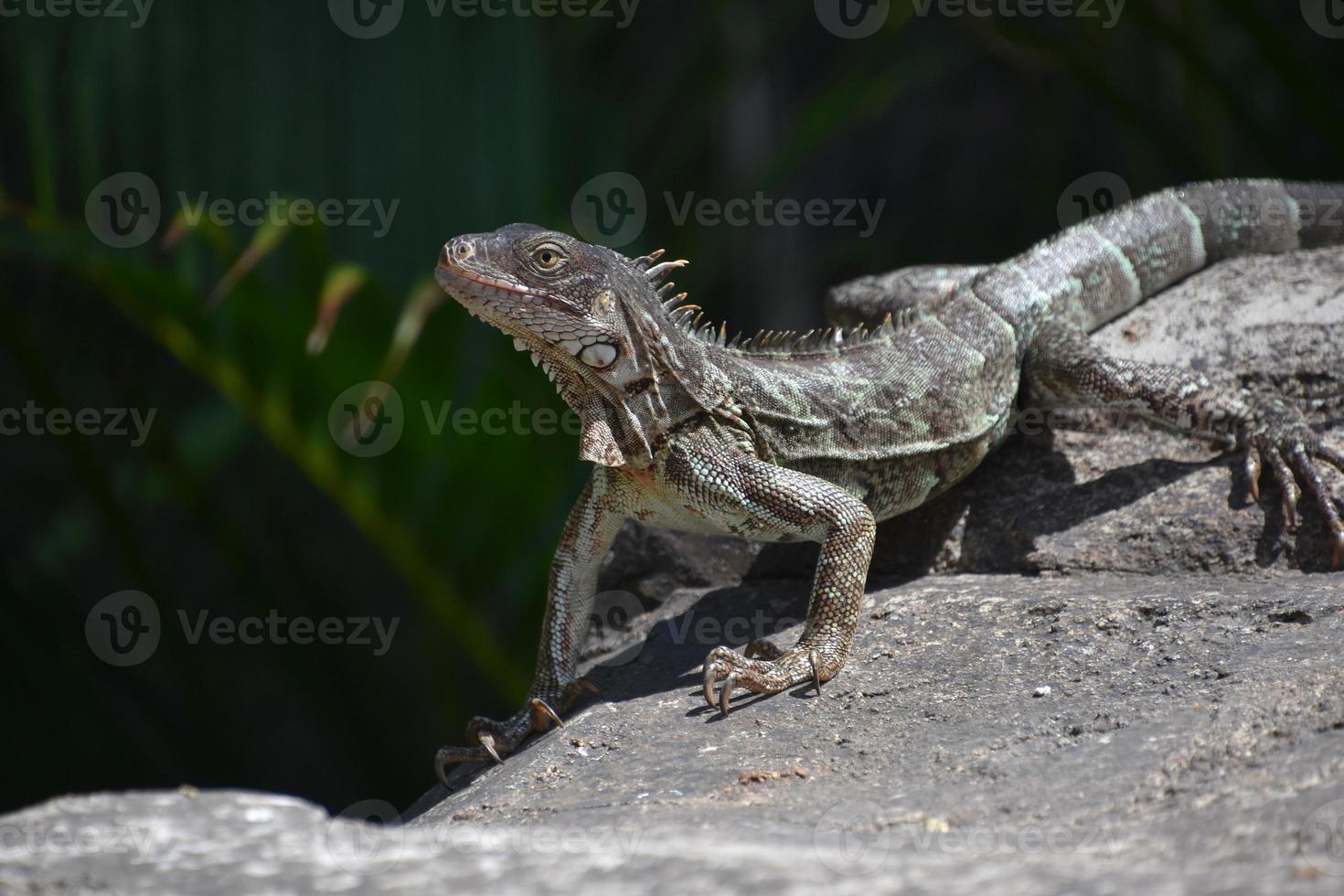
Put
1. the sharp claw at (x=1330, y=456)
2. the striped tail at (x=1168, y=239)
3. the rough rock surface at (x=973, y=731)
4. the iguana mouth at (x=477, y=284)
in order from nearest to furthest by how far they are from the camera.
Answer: the rough rock surface at (x=973, y=731), the iguana mouth at (x=477, y=284), the sharp claw at (x=1330, y=456), the striped tail at (x=1168, y=239)

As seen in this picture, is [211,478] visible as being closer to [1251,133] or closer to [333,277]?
[333,277]

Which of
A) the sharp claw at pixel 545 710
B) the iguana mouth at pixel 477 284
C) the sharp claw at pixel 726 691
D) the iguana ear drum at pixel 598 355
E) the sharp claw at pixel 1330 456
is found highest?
the iguana mouth at pixel 477 284

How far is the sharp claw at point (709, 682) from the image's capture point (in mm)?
4324

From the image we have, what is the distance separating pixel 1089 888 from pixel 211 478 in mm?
7824

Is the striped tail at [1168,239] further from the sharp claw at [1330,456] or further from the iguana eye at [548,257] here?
the iguana eye at [548,257]

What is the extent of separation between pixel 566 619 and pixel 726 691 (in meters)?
1.01

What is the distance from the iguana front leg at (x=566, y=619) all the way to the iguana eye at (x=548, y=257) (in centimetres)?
84

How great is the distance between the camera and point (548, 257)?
4.58 metres

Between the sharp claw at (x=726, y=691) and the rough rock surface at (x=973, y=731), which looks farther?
the sharp claw at (x=726, y=691)

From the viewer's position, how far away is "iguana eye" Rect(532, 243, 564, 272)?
457cm

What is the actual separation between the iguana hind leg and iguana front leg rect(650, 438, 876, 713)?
4.11 feet

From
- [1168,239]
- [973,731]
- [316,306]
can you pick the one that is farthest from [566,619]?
[1168,239]

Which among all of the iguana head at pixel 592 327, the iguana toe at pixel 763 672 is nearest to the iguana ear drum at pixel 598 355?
the iguana head at pixel 592 327

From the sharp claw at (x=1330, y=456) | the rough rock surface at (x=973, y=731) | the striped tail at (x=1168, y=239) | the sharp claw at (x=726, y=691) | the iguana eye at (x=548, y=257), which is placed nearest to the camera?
the rough rock surface at (x=973, y=731)
